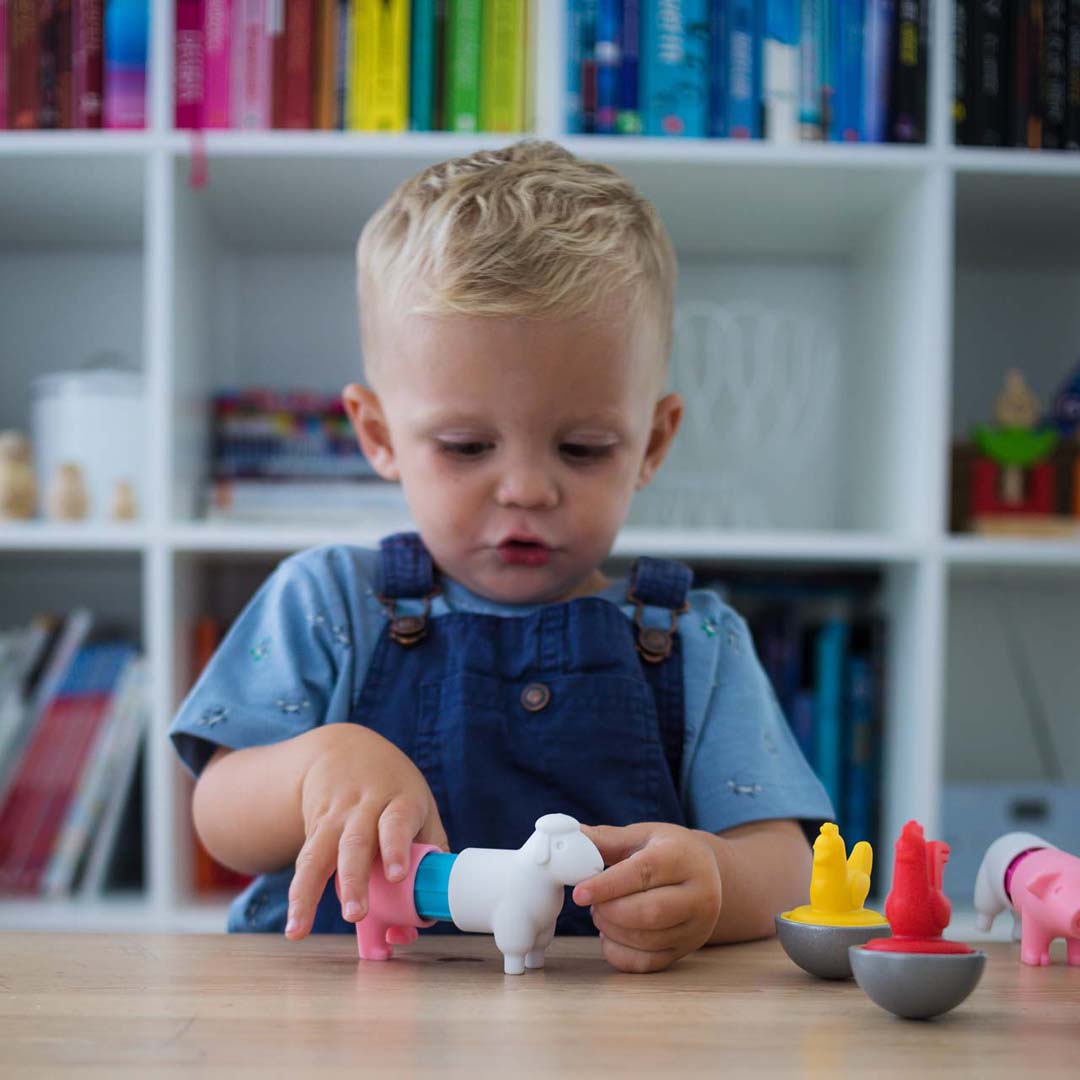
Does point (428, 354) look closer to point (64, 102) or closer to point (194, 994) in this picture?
point (194, 994)

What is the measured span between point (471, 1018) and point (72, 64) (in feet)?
5.10

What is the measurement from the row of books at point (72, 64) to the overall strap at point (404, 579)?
0.96m

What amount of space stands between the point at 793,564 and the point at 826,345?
1.23 ft

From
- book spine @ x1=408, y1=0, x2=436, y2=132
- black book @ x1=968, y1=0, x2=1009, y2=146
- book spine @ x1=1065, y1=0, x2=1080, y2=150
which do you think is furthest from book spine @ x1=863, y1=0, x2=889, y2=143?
book spine @ x1=408, y1=0, x2=436, y2=132

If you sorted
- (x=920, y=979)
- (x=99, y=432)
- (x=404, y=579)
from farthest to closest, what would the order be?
(x=99, y=432) → (x=404, y=579) → (x=920, y=979)

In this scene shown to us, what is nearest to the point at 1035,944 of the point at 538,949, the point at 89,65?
the point at 538,949

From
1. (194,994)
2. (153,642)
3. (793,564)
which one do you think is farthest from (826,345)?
(194,994)

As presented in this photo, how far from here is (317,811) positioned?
65 cm

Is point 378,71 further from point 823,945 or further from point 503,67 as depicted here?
point 823,945

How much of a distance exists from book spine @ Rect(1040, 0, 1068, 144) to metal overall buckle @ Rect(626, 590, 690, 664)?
1101 mm

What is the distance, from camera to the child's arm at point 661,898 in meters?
0.59

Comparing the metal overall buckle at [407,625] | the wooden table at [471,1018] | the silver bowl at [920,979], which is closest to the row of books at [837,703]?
the metal overall buckle at [407,625]

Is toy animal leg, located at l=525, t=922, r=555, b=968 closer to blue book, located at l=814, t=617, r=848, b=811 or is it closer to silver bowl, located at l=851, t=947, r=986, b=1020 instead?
silver bowl, located at l=851, t=947, r=986, b=1020

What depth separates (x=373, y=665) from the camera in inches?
36.7
